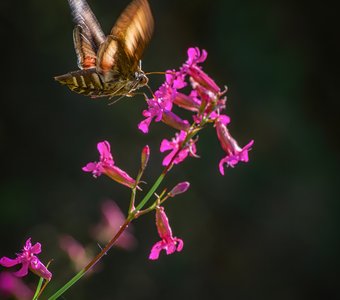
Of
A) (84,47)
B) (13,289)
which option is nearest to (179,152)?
(84,47)

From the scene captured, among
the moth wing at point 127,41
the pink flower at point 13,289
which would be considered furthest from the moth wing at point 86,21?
the pink flower at point 13,289

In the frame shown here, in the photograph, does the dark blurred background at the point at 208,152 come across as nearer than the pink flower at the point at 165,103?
No

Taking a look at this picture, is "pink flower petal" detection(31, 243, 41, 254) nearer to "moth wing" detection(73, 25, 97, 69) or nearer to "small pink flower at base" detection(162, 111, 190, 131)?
"small pink flower at base" detection(162, 111, 190, 131)

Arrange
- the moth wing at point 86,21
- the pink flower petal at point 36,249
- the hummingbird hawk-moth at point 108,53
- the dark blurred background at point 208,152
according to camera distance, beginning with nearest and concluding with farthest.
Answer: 1. the pink flower petal at point 36,249
2. the hummingbird hawk-moth at point 108,53
3. the moth wing at point 86,21
4. the dark blurred background at point 208,152

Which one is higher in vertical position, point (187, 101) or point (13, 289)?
point (187, 101)

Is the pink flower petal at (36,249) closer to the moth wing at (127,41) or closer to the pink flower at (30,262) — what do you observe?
the pink flower at (30,262)

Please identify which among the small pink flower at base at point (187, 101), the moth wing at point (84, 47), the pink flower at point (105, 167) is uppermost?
the moth wing at point (84, 47)

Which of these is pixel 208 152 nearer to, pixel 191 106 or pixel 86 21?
pixel 86 21

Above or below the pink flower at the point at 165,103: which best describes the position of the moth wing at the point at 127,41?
above
